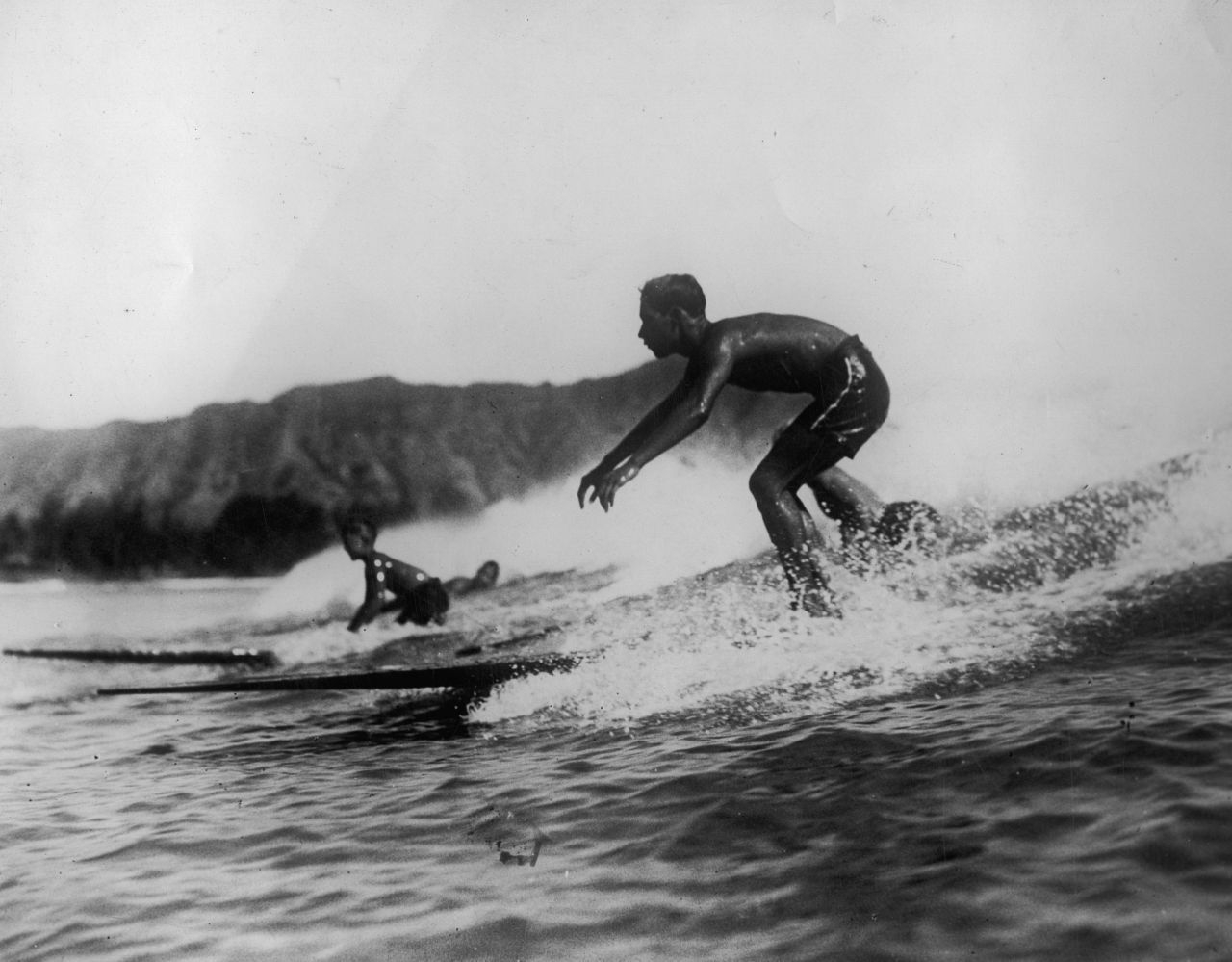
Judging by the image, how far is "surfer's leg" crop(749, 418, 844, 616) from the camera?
194 cm

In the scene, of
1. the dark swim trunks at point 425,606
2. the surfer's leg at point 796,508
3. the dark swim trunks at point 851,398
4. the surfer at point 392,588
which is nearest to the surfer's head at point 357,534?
the surfer at point 392,588

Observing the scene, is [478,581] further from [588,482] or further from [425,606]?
[588,482]

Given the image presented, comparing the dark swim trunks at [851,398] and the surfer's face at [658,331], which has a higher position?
the surfer's face at [658,331]

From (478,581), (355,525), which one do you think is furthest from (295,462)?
(478,581)

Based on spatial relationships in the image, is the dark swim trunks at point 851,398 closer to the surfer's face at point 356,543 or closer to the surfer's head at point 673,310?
the surfer's head at point 673,310

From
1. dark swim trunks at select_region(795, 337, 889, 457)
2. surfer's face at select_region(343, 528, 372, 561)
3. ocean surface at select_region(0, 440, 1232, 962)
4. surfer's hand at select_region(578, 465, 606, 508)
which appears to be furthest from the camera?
surfer's face at select_region(343, 528, 372, 561)

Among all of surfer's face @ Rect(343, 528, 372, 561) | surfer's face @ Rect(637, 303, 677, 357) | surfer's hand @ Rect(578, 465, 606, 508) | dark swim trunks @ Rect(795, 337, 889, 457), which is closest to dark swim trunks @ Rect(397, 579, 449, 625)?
surfer's face @ Rect(343, 528, 372, 561)

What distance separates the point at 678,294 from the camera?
6.37 ft

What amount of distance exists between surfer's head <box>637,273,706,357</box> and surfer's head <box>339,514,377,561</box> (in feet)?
2.47

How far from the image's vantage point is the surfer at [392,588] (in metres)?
2.09

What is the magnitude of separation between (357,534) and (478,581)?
30 centimetres

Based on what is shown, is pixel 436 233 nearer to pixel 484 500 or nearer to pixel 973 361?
pixel 484 500

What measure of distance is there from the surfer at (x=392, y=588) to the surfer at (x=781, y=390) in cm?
46

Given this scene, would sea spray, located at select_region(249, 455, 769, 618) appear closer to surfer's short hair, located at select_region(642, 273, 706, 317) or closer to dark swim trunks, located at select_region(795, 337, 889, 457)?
dark swim trunks, located at select_region(795, 337, 889, 457)
